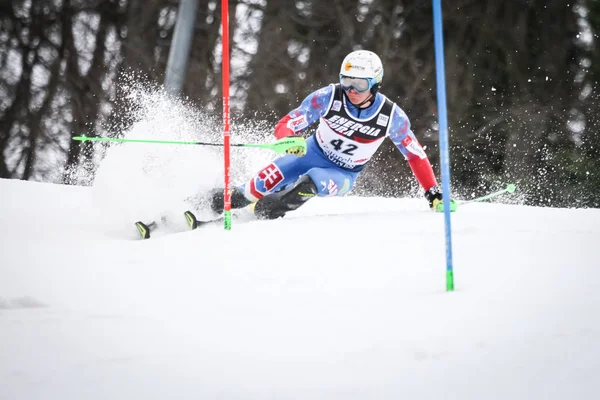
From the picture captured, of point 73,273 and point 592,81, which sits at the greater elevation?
point 592,81

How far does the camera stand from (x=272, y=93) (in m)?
13.1

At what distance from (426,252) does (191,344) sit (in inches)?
64.0

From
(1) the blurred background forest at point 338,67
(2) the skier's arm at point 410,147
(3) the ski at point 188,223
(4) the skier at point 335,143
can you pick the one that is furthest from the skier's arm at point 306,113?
(1) the blurred background forest at point 338,67

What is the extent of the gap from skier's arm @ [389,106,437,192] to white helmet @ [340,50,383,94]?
406mm

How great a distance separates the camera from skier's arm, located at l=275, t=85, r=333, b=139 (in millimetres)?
4770

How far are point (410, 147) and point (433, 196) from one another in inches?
17.1

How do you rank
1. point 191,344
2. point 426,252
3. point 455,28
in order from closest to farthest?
point 191,344 < point 426,252 < point 455,28

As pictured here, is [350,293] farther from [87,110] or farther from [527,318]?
[87,110]

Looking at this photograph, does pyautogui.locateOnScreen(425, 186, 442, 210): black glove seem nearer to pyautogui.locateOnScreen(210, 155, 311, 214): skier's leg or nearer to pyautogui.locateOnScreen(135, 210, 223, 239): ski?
pyautogui.locateOnScreen(210, 155, 311, 214): skier's leg

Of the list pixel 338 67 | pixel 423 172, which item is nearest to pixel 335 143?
pixel 423 172

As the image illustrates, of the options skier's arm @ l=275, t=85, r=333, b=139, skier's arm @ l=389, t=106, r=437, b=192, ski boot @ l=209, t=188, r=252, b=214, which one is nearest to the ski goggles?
skier's arm @ l=275, t=85, r=333, b=139

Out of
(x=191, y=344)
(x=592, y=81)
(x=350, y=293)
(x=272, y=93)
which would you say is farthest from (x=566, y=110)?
(x=191, y=344)

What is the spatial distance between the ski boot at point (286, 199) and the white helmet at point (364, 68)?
80 centimetres

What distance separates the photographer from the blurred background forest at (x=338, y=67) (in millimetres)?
10953
